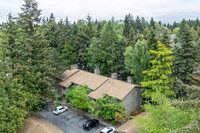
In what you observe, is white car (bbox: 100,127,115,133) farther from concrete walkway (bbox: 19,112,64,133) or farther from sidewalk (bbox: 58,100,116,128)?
concrete walkway (bbox: 19,112,64,133)

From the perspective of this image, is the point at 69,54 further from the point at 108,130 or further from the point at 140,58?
the point at 108,130

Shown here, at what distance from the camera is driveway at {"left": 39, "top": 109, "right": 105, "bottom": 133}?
25281mm

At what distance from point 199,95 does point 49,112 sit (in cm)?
2635

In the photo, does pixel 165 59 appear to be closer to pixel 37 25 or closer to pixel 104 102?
pixel 104 102

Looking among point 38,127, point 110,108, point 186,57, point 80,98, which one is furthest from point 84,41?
point 38,127

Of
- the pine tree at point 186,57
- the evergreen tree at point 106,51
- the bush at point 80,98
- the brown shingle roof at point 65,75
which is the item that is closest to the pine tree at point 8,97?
the bush at point 80,98

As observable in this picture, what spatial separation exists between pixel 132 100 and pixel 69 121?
11633 mm

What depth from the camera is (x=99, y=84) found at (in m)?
30.6

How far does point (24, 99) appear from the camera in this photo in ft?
72.7

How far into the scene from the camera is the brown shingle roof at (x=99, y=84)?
27.4 m

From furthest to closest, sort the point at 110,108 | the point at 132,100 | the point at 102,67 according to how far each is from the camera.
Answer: the point at 102,67 < the point at 132,100 < the point at 110,108

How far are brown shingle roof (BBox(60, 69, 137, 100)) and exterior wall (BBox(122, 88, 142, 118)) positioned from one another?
0.93 meters

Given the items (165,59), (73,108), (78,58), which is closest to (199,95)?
(165,59)

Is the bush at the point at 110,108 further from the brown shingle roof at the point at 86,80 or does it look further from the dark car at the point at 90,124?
the brown shingle roof at the point at 86,80
